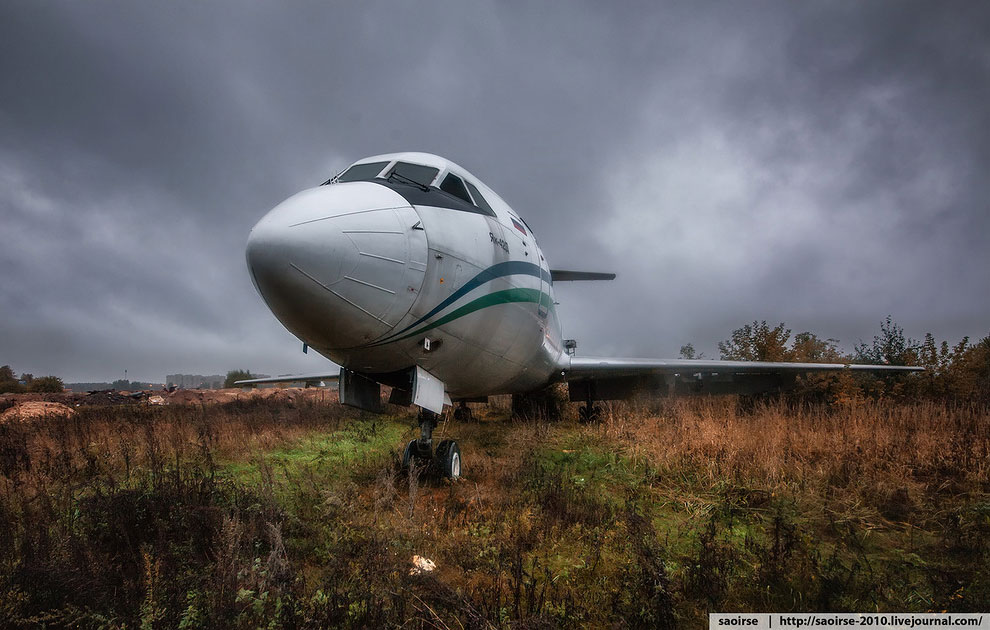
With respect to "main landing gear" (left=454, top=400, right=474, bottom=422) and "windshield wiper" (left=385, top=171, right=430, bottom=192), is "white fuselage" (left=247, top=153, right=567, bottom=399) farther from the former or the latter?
"main landing gear" (left=454, top=400, right=474, bottom=422)

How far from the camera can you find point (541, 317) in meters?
6.80

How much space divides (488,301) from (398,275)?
1527 millimetres

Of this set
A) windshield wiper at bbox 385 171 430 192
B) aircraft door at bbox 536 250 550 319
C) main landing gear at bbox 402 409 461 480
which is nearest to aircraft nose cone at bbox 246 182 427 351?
windshield wiper at bbox 385 171 430 192

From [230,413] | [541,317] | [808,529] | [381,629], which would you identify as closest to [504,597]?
[381,629]

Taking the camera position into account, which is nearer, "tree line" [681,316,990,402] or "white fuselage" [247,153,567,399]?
"white fuselage" [247,153,567,399]

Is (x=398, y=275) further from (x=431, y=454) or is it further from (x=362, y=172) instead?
(x=431, y=454)

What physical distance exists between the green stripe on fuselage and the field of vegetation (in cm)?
145

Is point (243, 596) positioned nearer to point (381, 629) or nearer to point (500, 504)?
point (381, 629)

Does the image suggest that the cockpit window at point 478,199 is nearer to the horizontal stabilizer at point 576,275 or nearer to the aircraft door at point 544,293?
the aircraft door at point 544,293

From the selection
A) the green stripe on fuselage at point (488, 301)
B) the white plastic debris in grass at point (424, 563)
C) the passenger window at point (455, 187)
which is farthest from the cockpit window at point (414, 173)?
the white plastic debris in grass at point (424, 563)

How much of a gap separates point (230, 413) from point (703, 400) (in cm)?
1511

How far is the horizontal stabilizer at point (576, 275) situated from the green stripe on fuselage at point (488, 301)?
642 cm

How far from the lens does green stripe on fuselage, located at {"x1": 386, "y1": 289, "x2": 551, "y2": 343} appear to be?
426 centimetres

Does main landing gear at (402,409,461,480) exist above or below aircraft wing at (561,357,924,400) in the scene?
below
